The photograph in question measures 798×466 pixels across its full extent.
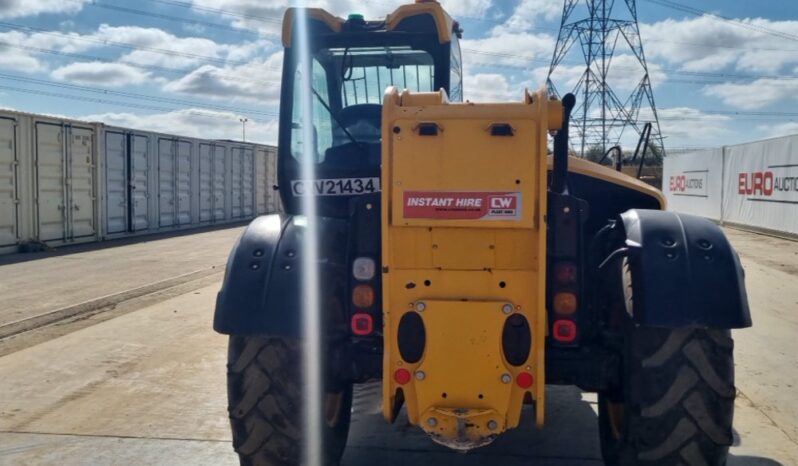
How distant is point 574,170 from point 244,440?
230 cm

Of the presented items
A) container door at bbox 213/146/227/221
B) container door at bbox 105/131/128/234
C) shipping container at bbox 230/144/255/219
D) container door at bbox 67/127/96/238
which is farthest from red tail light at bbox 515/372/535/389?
shipping container at bbox 230/144/255/219

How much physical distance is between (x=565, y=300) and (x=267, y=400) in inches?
56.3

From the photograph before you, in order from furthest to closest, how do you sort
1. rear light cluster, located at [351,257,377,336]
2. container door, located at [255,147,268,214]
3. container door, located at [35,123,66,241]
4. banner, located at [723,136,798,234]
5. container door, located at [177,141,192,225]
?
container door, located at [255,147,268,214] < container door, located at [177,141,192,225] < banner, located at [723,136,798,234] < container door, located at [35,123,66,241] < rear light cluster, located at [351,257,377,336]

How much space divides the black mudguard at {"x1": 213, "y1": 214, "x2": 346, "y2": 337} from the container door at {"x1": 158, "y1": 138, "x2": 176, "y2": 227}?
1678 centimetres

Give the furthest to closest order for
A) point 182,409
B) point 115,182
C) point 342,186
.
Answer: point 115,182 < point 182,409 < point 342,186

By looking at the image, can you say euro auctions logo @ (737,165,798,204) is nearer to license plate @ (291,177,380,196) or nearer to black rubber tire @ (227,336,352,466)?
license plate @ (291,177,380,196)

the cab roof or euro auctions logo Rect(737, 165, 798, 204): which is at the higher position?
the cab roof

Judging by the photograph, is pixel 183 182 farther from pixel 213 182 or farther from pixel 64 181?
pixel 64 181

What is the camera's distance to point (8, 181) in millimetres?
14039

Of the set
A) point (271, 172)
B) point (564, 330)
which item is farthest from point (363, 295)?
point (271, 172)

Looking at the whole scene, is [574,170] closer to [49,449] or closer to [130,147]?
[49,449]

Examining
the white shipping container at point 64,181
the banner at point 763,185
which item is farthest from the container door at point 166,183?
the banner at point 763,185

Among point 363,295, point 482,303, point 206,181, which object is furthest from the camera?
point 206,181

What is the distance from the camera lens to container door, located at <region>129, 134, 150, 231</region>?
18188mm
